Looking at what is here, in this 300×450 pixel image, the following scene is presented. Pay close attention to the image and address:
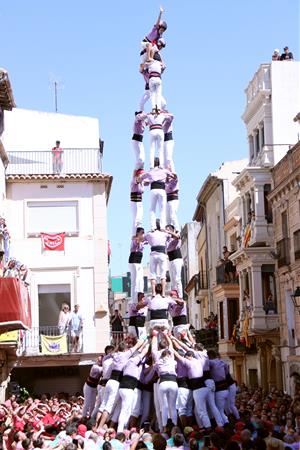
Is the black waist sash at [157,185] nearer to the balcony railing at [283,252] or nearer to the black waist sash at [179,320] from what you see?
the black waist sash at [179,320]

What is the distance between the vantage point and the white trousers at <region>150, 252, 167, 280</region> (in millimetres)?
22172

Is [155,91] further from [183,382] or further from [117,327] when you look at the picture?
[117,327]

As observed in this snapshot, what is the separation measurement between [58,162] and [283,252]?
33.0 feet

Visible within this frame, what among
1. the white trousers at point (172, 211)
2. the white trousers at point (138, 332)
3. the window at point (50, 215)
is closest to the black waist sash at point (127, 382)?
the white trousers at point (138, 332)

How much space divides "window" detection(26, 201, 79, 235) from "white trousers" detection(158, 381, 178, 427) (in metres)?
19.0

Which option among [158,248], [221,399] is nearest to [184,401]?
[221,399]

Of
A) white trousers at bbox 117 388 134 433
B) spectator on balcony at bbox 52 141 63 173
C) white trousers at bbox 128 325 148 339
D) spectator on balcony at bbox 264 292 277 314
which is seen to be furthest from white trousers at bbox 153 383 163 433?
spectator on balcony at bbox 52 141 63 173

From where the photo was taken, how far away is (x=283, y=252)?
36094 millimetres

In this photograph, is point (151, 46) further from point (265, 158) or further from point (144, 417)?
point (265, 158)

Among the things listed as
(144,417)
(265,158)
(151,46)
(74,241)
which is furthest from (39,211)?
(144,417)

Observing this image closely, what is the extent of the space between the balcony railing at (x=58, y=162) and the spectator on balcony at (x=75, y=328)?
5932 mm

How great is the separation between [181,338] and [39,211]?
17.2m

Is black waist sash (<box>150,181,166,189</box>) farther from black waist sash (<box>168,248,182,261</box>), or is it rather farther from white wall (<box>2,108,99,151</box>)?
white wall (<box>2,108,99,151</box>)

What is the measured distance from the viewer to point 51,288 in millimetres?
38344
